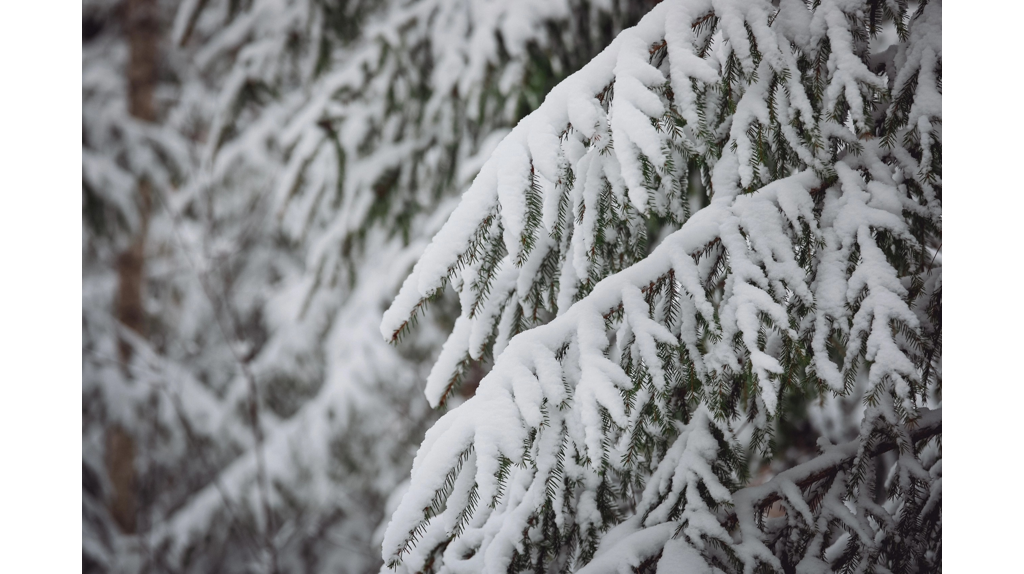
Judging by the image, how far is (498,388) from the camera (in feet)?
2.90

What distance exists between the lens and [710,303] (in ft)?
2.87

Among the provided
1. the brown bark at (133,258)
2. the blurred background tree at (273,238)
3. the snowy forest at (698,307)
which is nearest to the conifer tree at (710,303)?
the snowy forest at (698,307)

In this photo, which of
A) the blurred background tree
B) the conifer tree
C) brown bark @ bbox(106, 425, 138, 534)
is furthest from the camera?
brown bark @ bbox(106, 425, 138, 534)

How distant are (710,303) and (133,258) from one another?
172 inches

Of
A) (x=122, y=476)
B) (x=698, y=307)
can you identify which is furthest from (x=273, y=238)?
(x=698, y=307)

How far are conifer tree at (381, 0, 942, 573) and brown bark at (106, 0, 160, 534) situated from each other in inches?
150

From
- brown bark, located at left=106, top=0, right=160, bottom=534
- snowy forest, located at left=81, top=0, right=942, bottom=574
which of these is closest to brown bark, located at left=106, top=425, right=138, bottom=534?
brown bark, located at left=106, top=0, right=160, bottom=534

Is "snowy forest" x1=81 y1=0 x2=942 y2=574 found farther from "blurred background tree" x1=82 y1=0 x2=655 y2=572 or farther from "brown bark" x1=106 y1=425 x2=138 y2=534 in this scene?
"brown bark" x1=106 y1=425 x2=138 y2=534

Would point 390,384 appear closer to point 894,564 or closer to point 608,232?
point 608,232

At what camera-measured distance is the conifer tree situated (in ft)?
2.80
